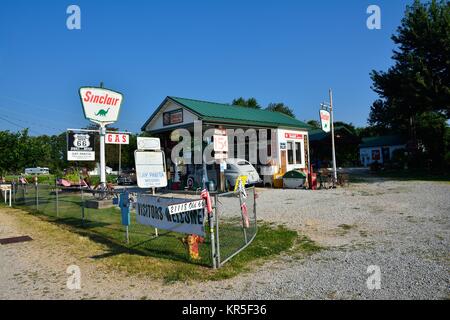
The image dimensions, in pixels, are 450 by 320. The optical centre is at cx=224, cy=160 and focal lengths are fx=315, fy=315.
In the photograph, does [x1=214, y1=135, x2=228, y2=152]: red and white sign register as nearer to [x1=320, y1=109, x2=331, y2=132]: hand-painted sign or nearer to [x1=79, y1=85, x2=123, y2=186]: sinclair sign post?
[x1=79, y1=85, x2=123, y2=186]: sinclair sign post

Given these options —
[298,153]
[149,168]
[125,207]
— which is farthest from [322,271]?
[298,153]

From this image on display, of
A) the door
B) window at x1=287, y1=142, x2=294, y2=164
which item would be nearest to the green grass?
the door

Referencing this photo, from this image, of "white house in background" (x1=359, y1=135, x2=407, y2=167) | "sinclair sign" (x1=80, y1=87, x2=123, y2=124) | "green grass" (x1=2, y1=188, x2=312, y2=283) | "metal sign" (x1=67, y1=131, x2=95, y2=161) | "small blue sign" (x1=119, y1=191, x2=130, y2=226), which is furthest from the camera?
"white house in background" (x1=359, y1=135, x2=407, y2=167)

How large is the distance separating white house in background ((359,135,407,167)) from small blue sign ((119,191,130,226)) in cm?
4679

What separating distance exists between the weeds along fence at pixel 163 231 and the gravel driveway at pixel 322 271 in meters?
1.04

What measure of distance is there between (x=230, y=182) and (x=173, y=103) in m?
6.47

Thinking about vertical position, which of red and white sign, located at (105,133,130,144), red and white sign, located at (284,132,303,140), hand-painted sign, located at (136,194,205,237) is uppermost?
red and white sign, located at (284,132,303,140)

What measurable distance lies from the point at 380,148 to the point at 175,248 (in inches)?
2030

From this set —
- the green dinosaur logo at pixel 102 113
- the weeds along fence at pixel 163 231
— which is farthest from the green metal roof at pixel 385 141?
the green dinosaur logo at pixel 102 113

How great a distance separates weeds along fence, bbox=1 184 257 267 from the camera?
21.0 ft

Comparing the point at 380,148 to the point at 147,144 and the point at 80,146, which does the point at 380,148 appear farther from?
the point at 147,144

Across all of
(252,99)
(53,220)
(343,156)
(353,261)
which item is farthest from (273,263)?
(252,99)
